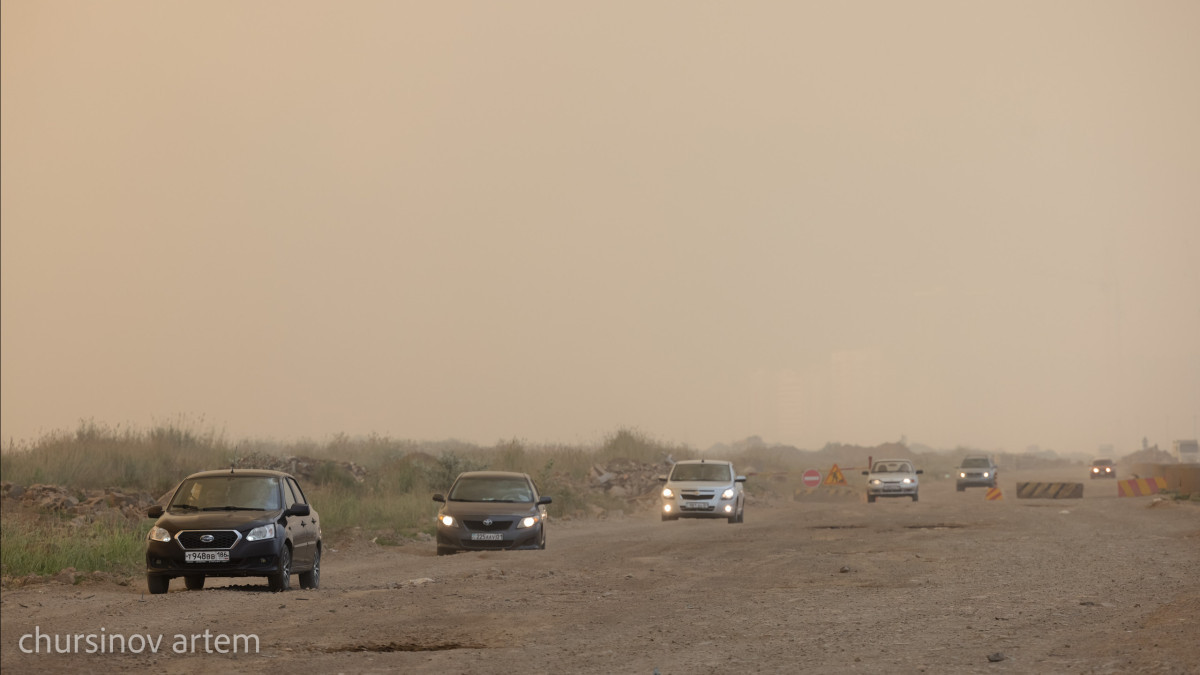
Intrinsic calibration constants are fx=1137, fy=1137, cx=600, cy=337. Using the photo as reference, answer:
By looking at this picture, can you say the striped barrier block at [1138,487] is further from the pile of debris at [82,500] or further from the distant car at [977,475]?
the pile of debris at [82,500]

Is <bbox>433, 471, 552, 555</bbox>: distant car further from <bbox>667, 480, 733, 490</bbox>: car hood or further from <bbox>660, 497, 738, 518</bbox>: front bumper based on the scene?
<bbox>667, 480, 733, 490</bbox>: car hood

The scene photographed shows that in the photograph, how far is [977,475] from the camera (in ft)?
173

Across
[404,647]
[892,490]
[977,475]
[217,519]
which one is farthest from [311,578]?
[977,475]

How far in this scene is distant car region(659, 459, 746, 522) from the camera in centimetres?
3175

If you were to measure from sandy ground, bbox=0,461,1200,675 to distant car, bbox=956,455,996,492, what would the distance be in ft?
98.4

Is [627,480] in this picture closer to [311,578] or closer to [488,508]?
[488,508]

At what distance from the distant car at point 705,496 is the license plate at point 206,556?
61.4 feet

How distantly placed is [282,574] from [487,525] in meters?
6.90

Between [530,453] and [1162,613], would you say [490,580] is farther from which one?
[530,453]

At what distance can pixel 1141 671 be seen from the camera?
905cm

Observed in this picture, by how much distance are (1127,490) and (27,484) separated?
127ft

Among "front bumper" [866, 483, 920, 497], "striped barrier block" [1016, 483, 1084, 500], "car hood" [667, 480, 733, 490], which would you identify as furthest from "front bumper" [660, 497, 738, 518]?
"striped barrier block" [1016, 483, 1084, 500]

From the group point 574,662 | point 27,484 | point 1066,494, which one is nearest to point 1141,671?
point 574,662

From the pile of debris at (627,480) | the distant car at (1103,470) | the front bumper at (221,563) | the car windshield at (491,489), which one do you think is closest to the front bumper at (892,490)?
the pile of debris at (627,480)
